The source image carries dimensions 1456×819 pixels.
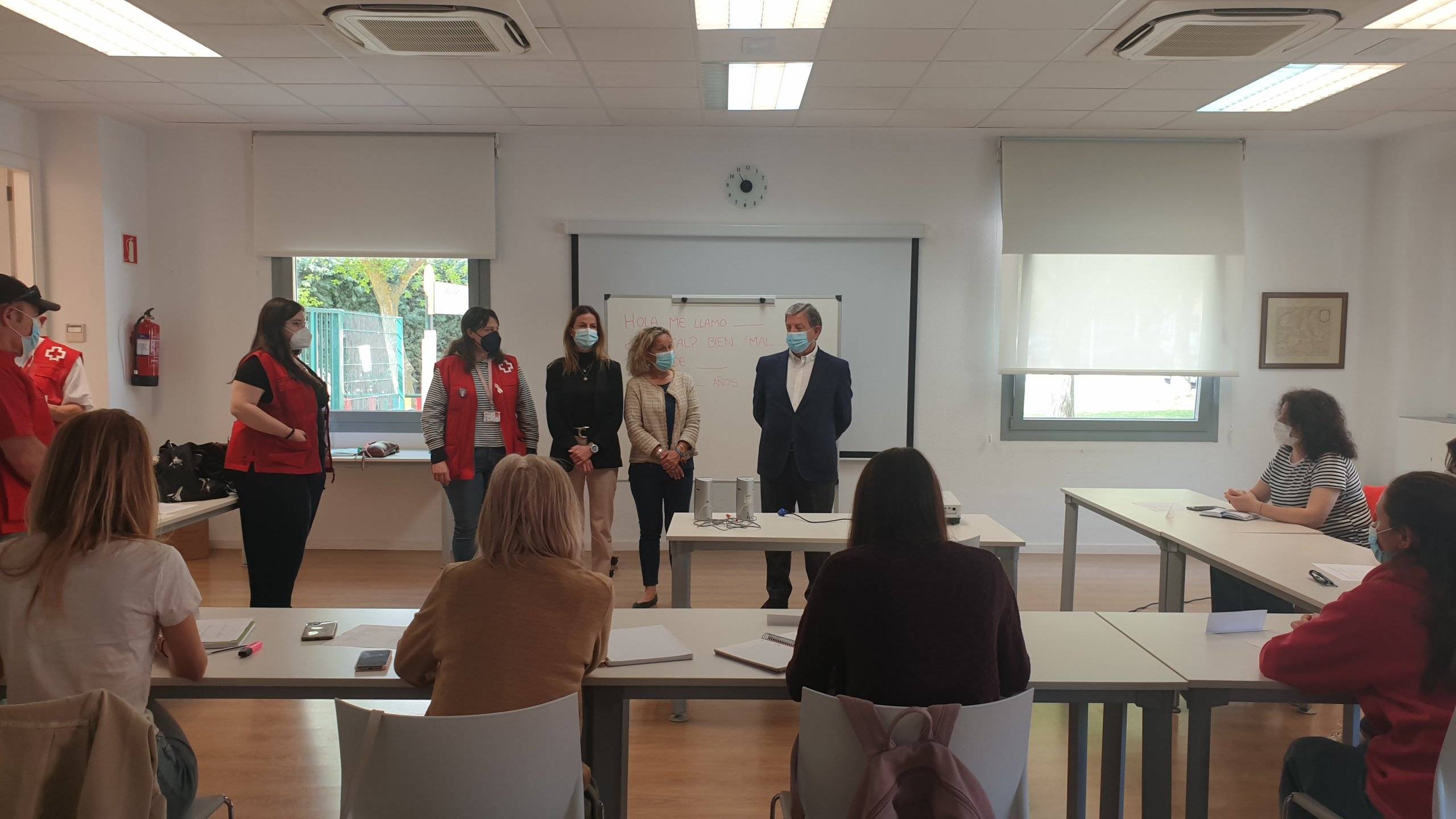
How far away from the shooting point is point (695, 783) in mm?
2803

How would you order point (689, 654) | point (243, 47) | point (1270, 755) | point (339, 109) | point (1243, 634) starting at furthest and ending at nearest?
1. point (339, 109)
2. point (243, 47)
3. point (1270, 755)
4. point (1243, 634)
5. point (689, 654)

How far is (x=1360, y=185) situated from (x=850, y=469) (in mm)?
3887

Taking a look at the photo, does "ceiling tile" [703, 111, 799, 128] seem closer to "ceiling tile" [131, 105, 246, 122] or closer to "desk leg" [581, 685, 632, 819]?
"ceiling tile" [131, 105, 246, 122]

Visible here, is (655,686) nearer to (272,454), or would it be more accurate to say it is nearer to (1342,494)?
(272,454)

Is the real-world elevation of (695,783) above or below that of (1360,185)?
below

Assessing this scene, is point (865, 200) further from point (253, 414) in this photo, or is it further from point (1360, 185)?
point (253, 414)

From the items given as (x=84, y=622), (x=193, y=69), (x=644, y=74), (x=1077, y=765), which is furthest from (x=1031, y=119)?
(x=84, y=622)

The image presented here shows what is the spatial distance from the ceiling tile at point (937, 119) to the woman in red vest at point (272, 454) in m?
3.58

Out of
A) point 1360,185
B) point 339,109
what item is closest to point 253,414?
point 339,109

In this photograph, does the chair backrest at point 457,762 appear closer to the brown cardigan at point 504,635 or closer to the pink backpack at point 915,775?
the brown cardigan at point 504,635

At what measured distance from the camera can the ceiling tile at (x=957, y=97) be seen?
15.5 ft

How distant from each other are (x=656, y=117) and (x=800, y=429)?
2301 millimetres

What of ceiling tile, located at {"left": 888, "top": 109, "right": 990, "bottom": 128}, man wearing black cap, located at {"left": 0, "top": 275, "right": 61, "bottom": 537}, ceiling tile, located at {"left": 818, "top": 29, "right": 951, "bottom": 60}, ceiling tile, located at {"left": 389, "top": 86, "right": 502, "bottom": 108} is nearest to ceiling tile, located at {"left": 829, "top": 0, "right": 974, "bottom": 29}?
ceiling tile, located at {"left": 818, "top": 29, "right": 951, "bottom": 60}

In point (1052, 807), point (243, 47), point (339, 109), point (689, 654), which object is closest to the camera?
point (689, 654)
